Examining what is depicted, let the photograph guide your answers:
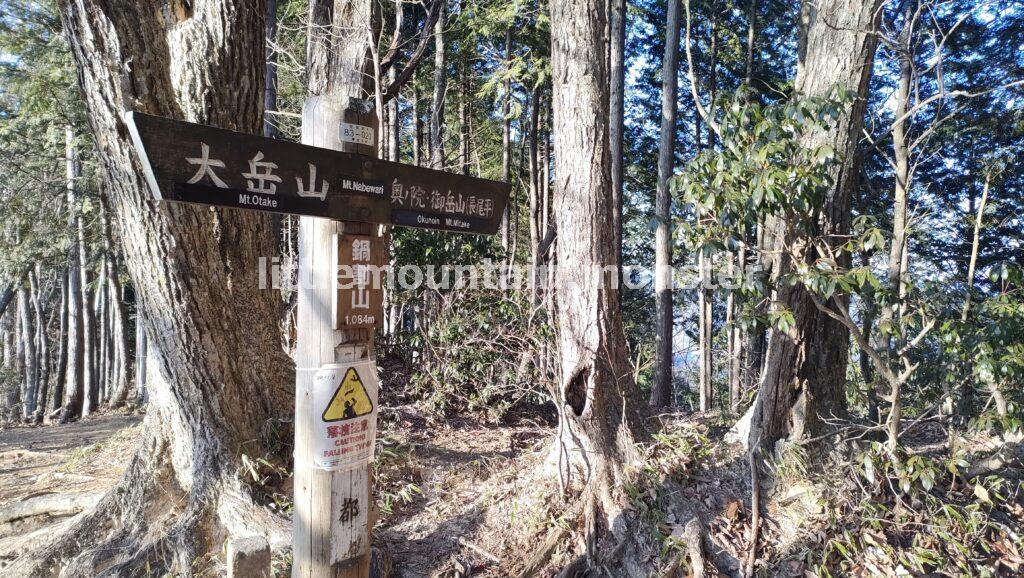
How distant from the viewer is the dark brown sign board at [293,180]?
1.84 metres

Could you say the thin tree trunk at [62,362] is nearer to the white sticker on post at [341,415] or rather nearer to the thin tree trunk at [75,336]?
the thin tree trunk at [75,336]

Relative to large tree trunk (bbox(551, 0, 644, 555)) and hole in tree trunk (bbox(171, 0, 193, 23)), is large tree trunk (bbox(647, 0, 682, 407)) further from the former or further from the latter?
hole in tree trunk (bbox(171, 0, 193, 23))

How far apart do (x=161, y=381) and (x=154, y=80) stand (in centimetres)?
191

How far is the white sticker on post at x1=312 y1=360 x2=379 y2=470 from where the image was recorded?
2258mm

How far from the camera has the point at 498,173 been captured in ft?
44.9

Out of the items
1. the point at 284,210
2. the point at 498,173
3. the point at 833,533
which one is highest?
the point at 498,173

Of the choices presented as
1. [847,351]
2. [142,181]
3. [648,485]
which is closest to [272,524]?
[142,181]

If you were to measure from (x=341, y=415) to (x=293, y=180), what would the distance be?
→ 3.12ft

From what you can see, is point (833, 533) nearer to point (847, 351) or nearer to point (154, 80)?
point (847, 351)

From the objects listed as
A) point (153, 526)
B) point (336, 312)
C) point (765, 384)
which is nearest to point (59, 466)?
point (153, 526)

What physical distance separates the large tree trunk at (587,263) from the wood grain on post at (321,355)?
81.1 inches

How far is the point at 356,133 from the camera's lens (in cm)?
234

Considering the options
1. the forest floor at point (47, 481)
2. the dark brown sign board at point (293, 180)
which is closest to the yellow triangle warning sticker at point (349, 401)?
the dark brown sign board at point (293, 180)

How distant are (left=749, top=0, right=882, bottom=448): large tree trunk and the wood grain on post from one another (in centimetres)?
297
